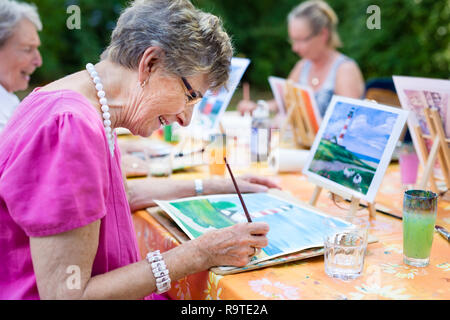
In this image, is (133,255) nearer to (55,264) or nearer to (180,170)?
(55,264)

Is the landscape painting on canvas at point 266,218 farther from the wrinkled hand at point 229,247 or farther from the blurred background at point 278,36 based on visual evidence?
the blurred background at point 278,36

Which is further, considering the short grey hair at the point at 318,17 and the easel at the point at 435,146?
the short grey hair at the point at 318,17

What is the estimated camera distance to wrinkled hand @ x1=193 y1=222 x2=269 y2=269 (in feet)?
3.77

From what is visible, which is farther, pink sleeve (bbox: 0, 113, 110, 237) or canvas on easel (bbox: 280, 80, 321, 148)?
canvas on easel (bbox: 280, 80, 321, 148)

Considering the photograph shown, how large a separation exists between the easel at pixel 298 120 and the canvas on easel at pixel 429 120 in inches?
32.9

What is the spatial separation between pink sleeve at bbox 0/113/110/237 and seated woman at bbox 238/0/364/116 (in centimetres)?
253

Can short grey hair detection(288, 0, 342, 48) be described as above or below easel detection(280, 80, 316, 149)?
above

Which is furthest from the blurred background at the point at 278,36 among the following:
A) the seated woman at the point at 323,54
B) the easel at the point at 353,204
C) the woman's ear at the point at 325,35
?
the easel at the point at 353,204

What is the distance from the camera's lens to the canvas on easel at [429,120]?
62.5 inches

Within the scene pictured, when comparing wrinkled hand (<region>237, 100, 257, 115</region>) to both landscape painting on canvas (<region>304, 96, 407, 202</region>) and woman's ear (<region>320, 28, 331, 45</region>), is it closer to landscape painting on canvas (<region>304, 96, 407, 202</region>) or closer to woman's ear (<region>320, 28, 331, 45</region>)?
woman's ear (<region>320, 28, 331, 45</region>)

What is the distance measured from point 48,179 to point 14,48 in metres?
1.81

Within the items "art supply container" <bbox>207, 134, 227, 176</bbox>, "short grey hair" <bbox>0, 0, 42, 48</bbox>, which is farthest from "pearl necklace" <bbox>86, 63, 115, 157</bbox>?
"short grey hair" <bbox>0, 0, 42, 48</bbox>

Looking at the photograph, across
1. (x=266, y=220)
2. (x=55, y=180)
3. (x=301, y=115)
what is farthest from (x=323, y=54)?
(x=55, y=180)

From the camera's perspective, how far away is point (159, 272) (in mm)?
1090
